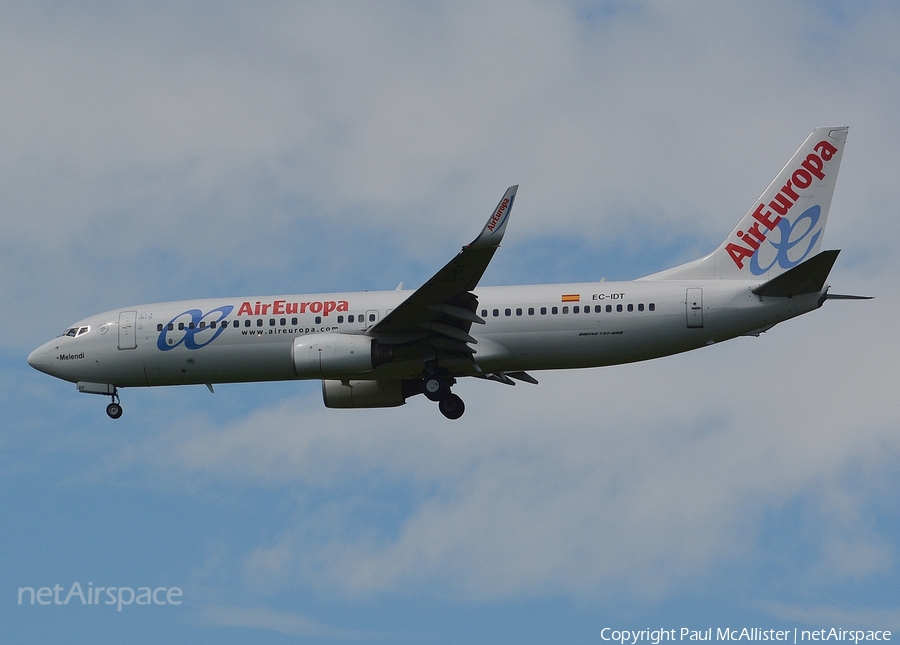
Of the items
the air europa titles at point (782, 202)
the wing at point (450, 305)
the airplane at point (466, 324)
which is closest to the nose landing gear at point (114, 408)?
the airplane at point (466, 324)

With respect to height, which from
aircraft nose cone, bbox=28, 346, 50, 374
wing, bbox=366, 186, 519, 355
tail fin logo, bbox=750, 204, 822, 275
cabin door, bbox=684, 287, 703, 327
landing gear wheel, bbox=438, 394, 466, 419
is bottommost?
landing gear wheel, bbox=438, 394, 466, 419

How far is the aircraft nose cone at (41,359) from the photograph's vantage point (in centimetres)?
3650

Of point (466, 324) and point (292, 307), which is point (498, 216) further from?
point (292, 307)

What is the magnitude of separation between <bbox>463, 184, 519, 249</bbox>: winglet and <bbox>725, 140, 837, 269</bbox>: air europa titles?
7.49 meters

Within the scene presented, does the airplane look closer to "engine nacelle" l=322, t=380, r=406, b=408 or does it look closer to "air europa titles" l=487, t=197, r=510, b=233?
"engine nacelle" l=322, t=380, r=406, b=408

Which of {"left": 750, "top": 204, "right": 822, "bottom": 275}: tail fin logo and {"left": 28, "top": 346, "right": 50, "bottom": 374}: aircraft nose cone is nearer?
{"left": 750, "top": 204, "right": 822, "bottom": 275}: tail fin logo

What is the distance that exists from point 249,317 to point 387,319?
435 cm

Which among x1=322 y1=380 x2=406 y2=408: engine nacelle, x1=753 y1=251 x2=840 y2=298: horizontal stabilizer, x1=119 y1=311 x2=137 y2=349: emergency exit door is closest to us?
x1=753 y1=251 x2=840 y2=298: horizontal stabilizer

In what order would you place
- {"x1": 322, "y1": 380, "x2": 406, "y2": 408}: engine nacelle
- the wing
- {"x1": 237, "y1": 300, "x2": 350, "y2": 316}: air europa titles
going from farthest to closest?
1. {"x1": 322, "y1": 380, "x2": 406, "y2": 408}: engine nacelle
2. {"x1": 237, "y1": 300, "x2": 350, "y2": 316}: air europa titles
3. the wing

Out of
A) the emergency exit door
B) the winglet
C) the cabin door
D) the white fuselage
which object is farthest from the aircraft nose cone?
the cabin door

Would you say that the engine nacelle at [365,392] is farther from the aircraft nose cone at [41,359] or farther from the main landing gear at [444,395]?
the aircraft nose cone at [41,359]

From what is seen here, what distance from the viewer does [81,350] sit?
118 ft

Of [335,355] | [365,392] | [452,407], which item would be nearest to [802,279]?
[452,407]

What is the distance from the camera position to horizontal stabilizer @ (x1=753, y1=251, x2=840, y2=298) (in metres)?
30.5
